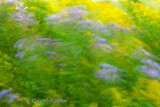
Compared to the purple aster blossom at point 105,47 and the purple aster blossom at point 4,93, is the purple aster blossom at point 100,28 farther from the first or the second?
the purple aster blossom at point 4,93

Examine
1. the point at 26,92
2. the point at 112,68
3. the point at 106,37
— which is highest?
the point at 106,37

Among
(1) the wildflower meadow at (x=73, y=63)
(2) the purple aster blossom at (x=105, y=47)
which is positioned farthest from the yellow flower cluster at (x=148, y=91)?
(2) the purple aster blossom at (x=105, y=47)

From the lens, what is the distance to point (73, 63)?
252 centimetres

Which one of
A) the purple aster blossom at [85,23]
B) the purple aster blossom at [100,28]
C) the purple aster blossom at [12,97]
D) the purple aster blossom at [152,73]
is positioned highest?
the purple aster blossom at [85,23]

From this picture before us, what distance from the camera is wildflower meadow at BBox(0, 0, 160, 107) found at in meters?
2.40

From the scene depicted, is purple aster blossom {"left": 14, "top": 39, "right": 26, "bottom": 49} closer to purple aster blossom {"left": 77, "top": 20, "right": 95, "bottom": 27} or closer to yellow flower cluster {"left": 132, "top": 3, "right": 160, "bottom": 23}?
purple aster blossom {"left": 77, "top": 20, "right": 95, "bottom": 27}

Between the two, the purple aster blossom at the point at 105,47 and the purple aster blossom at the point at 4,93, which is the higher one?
the purple aster blossom at the point at 105,47

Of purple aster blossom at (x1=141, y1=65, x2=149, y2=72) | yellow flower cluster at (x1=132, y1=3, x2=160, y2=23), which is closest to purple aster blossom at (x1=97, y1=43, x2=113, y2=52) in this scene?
purple aster blossom at (x1=141, y1=65, x2=149, y2=72)

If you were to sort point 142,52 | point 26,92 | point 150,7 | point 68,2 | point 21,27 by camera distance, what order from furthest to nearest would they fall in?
1. point 150,7
2. point 68,2
3. point 21,27
4. point 142,52
5. point 26,92

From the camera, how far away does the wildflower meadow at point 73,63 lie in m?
2.40

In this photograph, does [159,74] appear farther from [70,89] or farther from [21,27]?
[21,27]

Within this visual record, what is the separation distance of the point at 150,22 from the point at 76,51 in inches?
54.0

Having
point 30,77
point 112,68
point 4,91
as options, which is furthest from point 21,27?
point 112,68

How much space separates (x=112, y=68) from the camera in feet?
8.16
